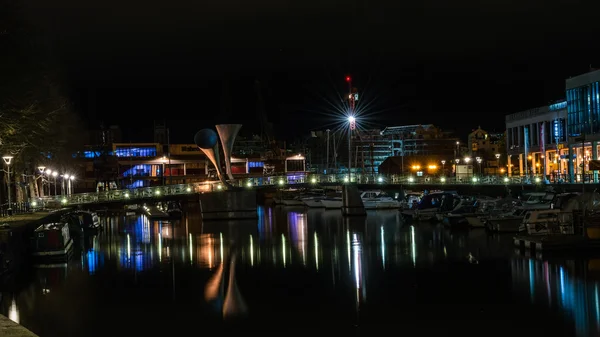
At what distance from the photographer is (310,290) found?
123ft

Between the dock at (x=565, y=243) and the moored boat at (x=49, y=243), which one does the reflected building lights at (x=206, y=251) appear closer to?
the moored boat at (x=49, y=243)

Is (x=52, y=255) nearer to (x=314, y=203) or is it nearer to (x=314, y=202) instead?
(x=314, y=203)

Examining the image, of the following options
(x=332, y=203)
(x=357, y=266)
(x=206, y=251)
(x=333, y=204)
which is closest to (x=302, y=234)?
(x=206, y=251)

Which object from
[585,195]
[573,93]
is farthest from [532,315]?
[573,93]

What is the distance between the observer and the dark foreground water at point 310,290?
29766 millimetres

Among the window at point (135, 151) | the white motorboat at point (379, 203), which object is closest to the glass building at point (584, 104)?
the white motorboat at point (379, 203)

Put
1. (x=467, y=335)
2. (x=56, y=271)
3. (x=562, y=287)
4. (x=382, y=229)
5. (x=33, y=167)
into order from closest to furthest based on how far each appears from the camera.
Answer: (x=467, y=335) → (x=562, y=287) → (x=56, y=271) → (x=382, y=229) → (x=33, y=167)

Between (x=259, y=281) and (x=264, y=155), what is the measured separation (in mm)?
139192

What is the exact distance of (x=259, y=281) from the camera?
40625 millimetres

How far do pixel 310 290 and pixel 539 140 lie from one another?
9820cm

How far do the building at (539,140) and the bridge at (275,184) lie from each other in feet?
85.5

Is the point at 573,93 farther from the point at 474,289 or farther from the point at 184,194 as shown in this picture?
the point at 474,289

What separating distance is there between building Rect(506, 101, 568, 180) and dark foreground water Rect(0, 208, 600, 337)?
62503mm

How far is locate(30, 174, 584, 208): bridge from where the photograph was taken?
7950 centimetres
